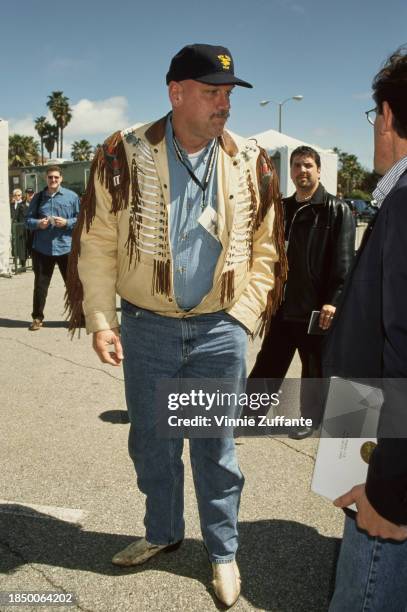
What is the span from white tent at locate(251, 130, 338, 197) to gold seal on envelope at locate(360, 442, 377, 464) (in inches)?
556

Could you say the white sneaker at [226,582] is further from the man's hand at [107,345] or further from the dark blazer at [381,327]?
the dark blazer at [381,327]

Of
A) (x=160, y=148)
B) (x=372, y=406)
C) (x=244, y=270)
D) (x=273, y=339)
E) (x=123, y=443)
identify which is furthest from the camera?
(x=273, y=339)

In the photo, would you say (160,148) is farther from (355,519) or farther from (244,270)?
(355,519)

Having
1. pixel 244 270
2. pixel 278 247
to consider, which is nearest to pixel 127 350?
pixel 244 270

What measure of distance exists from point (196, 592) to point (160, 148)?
1843 millimetres

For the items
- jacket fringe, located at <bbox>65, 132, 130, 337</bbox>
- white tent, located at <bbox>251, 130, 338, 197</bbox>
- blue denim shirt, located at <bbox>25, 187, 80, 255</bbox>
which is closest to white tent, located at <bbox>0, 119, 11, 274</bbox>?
blue denim shirt, located at <bbox>25, 187, 80, 255</bbox>

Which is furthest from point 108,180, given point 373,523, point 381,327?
point 373,523

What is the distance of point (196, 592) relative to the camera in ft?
8.00

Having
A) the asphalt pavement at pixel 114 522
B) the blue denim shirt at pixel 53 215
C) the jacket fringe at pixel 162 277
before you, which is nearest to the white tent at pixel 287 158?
the blue denim shirt at pixel 53 215

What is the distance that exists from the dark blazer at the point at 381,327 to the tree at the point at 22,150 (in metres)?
71.4

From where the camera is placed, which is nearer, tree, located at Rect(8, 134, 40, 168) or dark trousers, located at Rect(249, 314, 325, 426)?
dark trousers, located at Rect(249, 314, 325, 426)

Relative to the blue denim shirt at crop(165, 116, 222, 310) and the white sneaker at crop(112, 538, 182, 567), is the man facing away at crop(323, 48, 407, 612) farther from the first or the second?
the white sneaker at crop(112, 538, 182, 567)

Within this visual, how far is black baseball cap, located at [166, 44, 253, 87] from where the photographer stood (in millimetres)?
2227

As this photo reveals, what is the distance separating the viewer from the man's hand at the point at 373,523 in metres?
1.33
